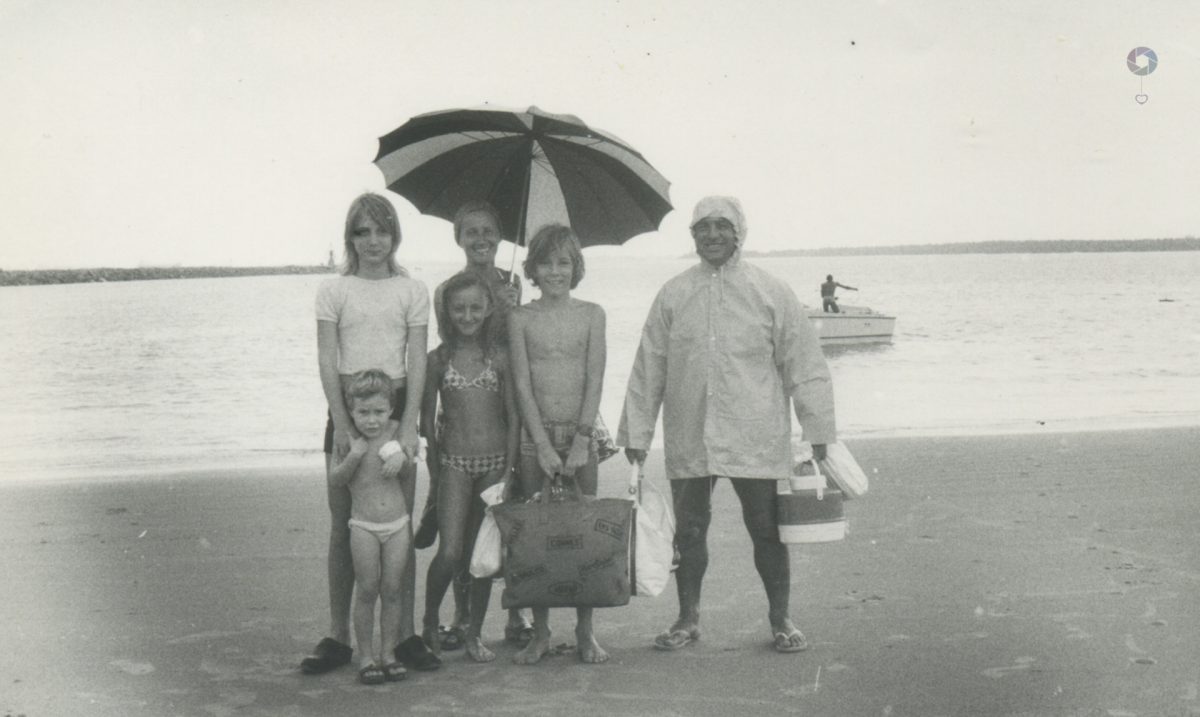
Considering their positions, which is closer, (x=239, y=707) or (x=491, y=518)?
(x=239, y=707)

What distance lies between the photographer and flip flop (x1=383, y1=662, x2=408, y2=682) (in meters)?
3.72

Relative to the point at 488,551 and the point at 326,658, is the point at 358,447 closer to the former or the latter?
the point at 488,551

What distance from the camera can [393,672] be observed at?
3.72 m

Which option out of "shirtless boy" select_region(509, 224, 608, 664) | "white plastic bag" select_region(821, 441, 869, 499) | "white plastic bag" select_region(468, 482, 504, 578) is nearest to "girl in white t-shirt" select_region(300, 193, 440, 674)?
"white plastic bag" select_region(468, 482, 504, 578)

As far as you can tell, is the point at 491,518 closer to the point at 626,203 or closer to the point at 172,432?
the point at 626,203

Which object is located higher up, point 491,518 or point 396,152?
point 396,152

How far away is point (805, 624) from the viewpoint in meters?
4.36

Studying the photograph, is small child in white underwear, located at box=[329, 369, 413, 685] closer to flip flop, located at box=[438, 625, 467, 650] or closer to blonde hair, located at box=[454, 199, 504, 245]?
flip flop, located at box=[438, 625, 467, 650]

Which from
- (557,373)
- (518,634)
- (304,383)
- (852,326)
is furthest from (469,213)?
(852,326)

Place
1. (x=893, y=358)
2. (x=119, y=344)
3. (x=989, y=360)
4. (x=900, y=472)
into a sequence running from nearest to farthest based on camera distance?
(x=900, y=472)
(x=989, y=360)
(x=893, y=358)
(x=119, y=344)

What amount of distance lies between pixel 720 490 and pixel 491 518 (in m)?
3.63

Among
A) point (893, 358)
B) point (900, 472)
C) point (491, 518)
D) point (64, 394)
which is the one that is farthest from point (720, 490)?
point (893, 358)

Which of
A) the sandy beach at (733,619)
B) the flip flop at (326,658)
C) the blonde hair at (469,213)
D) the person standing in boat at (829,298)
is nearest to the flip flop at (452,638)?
the sandy beach at (733,619)

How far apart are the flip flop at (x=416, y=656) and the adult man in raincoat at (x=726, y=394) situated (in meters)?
0.82
